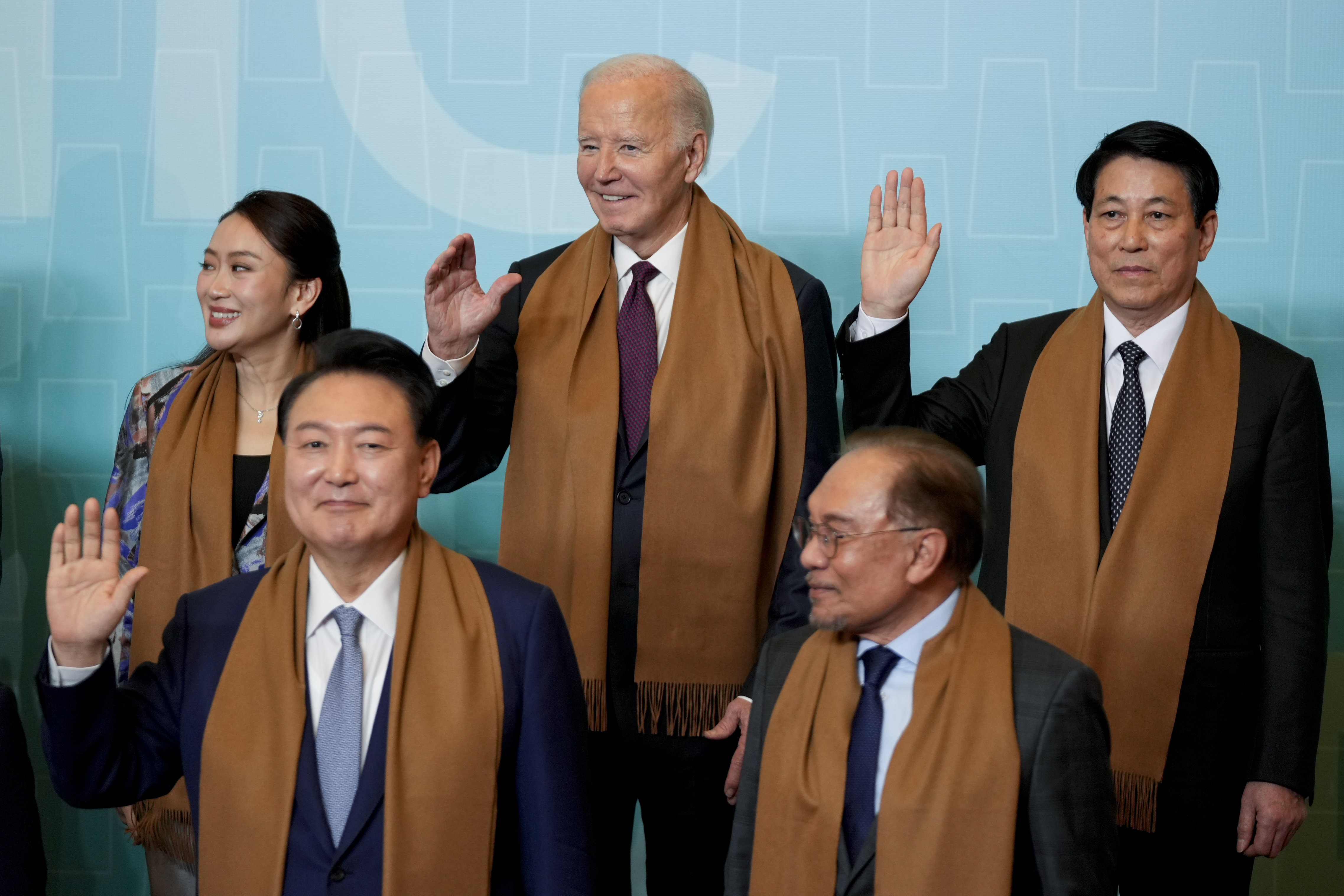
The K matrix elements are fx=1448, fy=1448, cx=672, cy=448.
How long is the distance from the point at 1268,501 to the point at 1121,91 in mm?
1623

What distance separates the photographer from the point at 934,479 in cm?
215

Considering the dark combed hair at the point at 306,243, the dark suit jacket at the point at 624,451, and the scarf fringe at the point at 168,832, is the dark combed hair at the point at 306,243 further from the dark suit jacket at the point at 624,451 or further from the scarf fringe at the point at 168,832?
the scarf fringe at the point at 168,832

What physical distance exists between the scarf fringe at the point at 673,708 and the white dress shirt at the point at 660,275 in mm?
619

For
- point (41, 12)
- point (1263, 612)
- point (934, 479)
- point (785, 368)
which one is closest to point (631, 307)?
point (785, 368)

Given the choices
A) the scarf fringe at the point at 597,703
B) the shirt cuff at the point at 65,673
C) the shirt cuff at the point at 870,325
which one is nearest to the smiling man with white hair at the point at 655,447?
the scarf fringe at the point at 597,703

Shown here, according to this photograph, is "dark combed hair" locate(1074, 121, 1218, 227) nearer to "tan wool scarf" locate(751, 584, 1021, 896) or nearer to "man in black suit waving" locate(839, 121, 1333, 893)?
"man in black suit waving" locate(839, 121, 1333, 893)

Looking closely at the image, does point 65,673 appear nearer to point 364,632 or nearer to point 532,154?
point 364,632

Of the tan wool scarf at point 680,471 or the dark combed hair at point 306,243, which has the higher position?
the dark combed hair at point 306,243

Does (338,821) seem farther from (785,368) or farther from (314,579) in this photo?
(785,368)

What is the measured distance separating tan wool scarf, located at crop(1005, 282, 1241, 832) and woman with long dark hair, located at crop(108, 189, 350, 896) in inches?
56.4

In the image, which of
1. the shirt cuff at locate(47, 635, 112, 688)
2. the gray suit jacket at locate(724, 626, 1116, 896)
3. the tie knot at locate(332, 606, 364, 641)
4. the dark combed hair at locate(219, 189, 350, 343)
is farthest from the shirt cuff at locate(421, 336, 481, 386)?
the gray suit jacket at locate(724, 626, 1116, 896)

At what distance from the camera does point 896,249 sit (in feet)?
8.82

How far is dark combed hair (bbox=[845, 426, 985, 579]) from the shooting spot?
2129 millimetres

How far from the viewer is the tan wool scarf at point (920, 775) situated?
1.98 m
